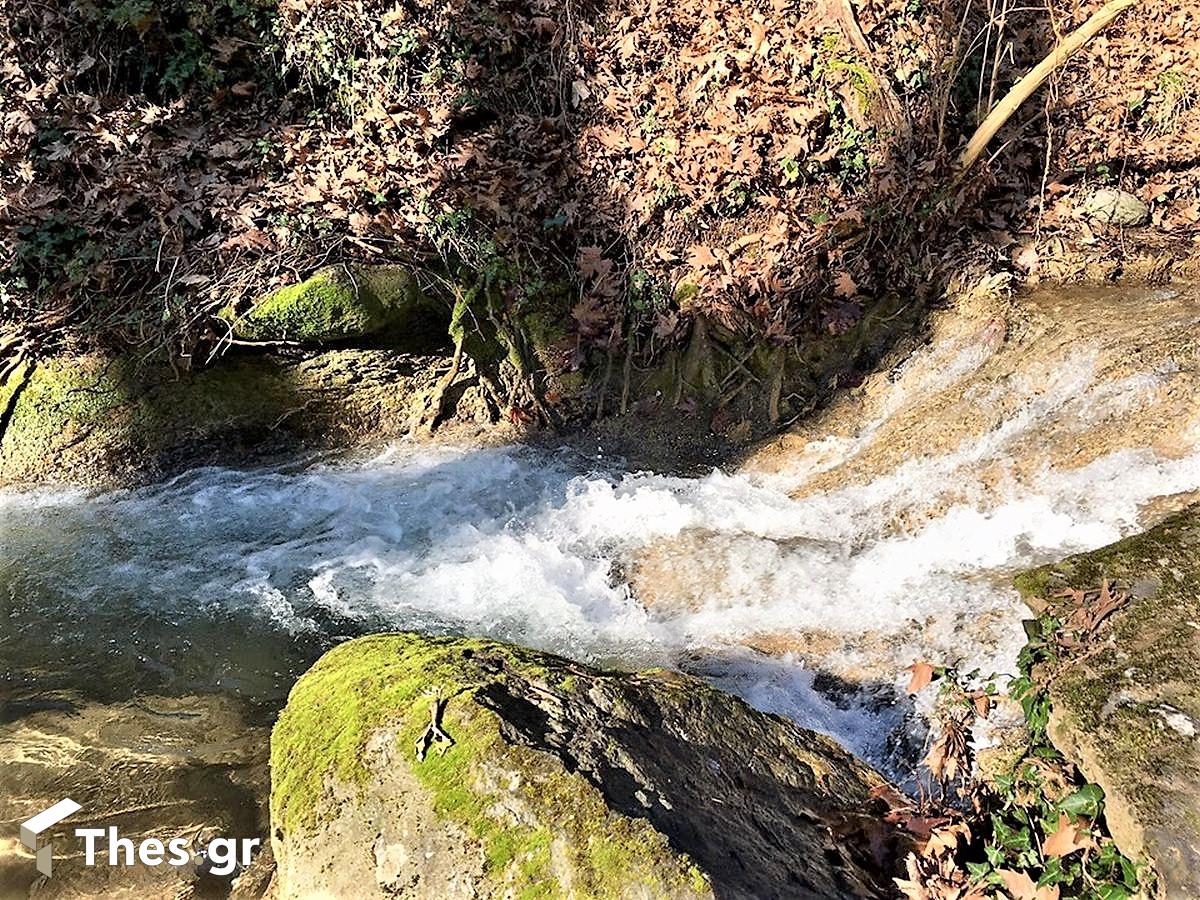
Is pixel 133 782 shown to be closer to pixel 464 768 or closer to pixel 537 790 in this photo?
pixel 464 768

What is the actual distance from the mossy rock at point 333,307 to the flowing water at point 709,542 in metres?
1.07

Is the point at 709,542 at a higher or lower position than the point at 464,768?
lower

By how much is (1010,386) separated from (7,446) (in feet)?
23.7

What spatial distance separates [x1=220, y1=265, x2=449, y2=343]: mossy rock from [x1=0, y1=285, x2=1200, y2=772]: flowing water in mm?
1071

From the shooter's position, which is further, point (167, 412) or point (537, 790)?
point (167, 412)

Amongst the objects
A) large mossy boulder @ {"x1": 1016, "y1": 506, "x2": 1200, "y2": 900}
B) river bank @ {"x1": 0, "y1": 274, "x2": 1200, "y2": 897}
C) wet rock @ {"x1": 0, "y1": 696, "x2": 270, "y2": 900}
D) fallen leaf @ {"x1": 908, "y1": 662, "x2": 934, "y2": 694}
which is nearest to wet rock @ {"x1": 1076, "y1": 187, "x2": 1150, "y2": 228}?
river bank @ {"x1": 0, "y1": 274, "x2": 1200, "y2": 897}

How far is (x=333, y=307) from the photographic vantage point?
628 centimetres

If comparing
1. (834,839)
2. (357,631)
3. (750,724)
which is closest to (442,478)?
(357,631)

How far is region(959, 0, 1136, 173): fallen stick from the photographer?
243 inches

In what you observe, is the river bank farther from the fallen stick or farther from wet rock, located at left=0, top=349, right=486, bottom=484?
the fallen stick

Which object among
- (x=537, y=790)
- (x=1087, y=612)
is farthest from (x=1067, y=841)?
(x=537, y=790)

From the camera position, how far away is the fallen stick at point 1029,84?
20.2ft

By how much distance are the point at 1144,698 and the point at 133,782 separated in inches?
140

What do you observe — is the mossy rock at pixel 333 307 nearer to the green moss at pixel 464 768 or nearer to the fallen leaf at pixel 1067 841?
the green moss at pixel 464 768
